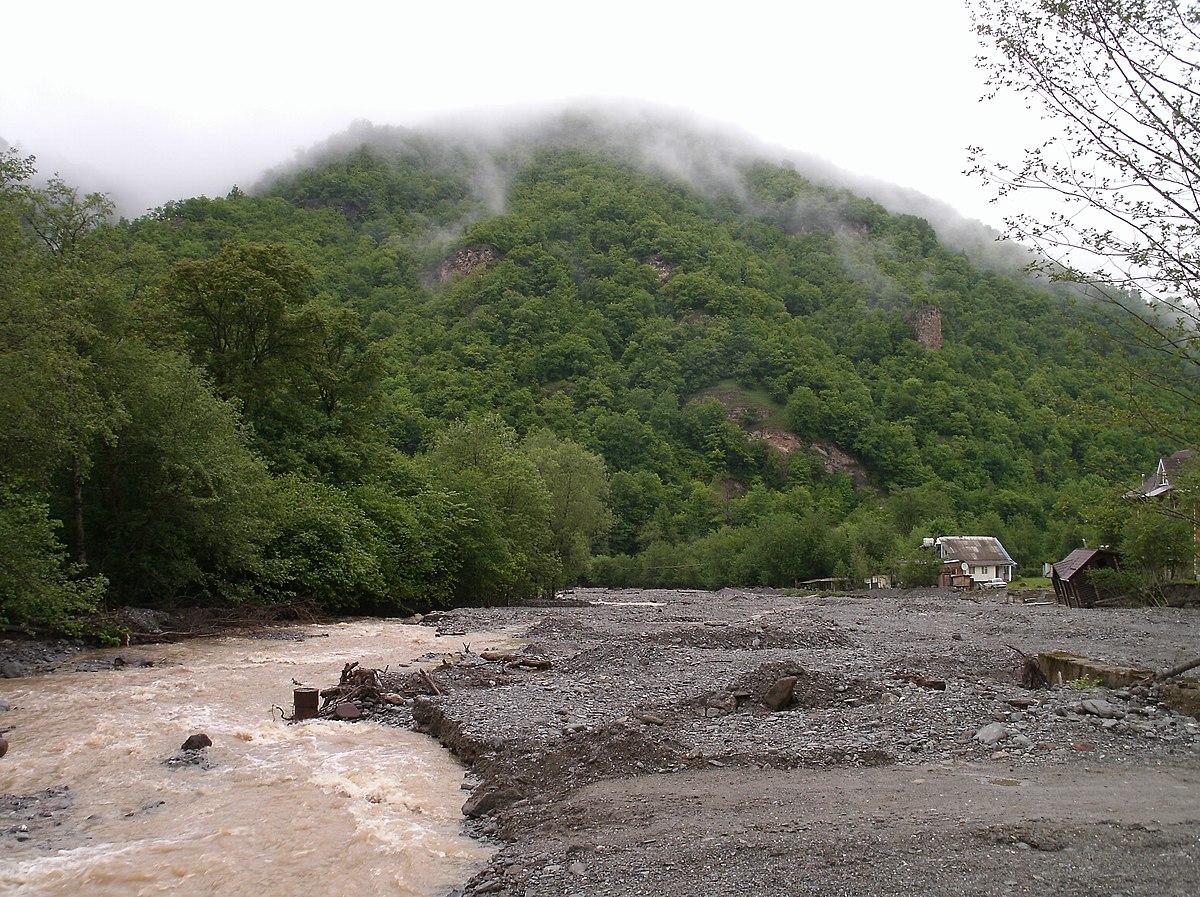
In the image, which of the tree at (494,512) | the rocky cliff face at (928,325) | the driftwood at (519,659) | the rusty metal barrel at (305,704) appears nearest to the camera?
the rusty metal barrel at (305,704)

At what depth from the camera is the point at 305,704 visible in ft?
43.6

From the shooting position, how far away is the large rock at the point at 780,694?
1257 centimetres

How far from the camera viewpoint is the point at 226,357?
118 ft

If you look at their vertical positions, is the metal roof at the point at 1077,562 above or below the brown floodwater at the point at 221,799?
below

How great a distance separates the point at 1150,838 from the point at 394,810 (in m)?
7.11

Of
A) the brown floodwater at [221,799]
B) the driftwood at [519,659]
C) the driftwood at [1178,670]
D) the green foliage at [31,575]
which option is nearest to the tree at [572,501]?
the driftwood at [519,659]

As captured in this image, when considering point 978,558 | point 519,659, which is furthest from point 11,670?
point 978,558

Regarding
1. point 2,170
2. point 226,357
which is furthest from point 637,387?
point 2,170

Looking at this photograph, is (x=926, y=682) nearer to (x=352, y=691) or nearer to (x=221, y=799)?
(x=352, y=691)

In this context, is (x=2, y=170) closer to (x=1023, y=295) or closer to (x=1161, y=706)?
(x=1161, y=706)

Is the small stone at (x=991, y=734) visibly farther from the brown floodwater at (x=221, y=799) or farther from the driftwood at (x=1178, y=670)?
the brown floodwater at (x=221, y=799)

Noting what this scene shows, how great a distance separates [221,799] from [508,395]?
107585mm

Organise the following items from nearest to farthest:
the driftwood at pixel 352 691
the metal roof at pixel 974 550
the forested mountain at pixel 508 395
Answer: the driftwood at pixel 352 691 → the forested mountain at pixel 508 395 → the metal roof at pixel 974 550

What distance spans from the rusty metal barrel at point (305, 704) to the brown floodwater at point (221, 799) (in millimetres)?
396
